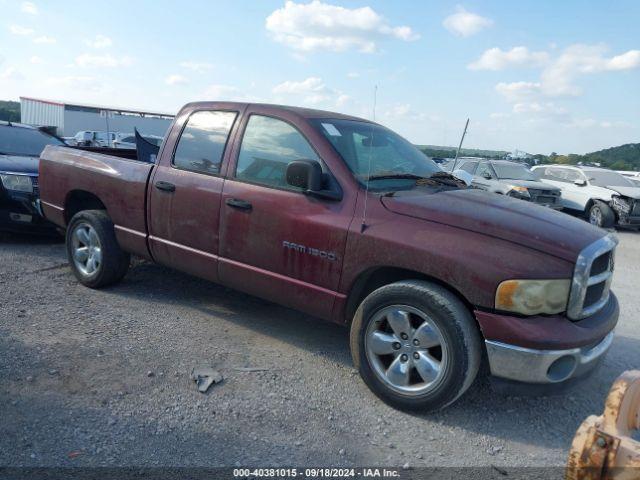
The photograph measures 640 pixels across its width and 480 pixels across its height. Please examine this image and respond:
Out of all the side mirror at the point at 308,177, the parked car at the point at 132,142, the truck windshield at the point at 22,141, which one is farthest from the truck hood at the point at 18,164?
the side mirror at the point at 308,177

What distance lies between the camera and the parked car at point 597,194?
1318 centimetres

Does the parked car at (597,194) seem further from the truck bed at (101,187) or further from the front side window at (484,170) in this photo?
the truck bed at (101,187)

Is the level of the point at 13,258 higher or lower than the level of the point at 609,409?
lower

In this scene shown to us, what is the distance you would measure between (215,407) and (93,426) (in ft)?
2.26

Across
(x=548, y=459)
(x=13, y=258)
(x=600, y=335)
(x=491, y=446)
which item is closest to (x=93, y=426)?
(x=491, y=446)

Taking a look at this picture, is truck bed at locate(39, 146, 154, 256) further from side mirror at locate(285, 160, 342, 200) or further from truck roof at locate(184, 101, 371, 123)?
side mirror at locate(285, 160, 342, 200)

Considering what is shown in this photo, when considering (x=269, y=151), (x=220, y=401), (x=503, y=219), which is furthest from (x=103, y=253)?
(x=503, y=219)

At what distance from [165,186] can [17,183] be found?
3.40m

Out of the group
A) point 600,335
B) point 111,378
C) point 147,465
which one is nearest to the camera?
point 147,465

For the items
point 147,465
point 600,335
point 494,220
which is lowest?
point 147,465

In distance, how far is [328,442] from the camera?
3.07 meters

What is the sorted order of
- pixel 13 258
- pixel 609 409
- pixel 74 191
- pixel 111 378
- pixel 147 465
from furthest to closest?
pixel 13 258 → pixel 74 191 → pixel 111 378 → pixel 147 465 → pixel 609 409

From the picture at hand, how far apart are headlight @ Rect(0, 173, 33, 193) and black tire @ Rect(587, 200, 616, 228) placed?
40.0 ft

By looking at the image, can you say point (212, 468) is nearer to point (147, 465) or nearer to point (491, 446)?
point (147, 465)
